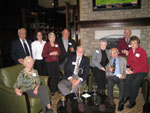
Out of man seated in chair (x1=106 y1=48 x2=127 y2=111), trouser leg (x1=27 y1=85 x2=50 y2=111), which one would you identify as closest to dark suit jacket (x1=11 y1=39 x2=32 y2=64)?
trouser leg (x1=27 y1=85 x2=50 y2=111)

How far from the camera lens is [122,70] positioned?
9.33ft

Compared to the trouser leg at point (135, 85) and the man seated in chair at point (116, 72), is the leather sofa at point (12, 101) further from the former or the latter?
the trouser leg at point (135, 85)

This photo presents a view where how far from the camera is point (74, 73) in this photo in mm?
2902

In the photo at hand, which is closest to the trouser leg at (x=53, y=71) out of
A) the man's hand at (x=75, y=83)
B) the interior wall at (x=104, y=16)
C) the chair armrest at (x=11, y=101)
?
the man's hand at (x=75, y=83)

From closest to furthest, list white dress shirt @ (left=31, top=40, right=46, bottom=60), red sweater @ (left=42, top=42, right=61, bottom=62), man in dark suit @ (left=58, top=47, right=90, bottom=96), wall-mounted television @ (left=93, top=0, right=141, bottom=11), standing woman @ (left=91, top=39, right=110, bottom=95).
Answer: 1. man in dark suit @ (left=58, top=47, right=90, bottom=96)
2. standing woman @ (left=91, top=39, right=110, bottom=95)
3. red sweater @ (left=42, top=42, right=61, bottom=62)
4. white dress shirt @ (left=31, top=40, right=46, bottom=60)
5. wall-mounted television @ (left=93, top=0, right=141, bottom=11)

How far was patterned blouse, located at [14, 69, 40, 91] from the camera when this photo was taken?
223cm

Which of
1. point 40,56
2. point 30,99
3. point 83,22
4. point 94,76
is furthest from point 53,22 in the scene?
point 30,99

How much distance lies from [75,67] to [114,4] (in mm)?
2601

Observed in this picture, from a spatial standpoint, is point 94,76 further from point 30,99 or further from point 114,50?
point 30,99

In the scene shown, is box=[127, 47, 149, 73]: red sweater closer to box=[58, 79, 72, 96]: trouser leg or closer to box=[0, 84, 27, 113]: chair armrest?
box=[58, 79, 72, 96]: trouser leg

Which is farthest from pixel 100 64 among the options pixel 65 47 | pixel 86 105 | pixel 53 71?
pixel 86 105

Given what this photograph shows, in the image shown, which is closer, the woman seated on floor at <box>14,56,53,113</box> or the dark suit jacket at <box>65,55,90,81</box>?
the woman seated on floor at <box>14,56,53,113</box>

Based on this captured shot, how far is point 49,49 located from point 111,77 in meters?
1.53

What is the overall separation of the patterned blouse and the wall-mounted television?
317cm
